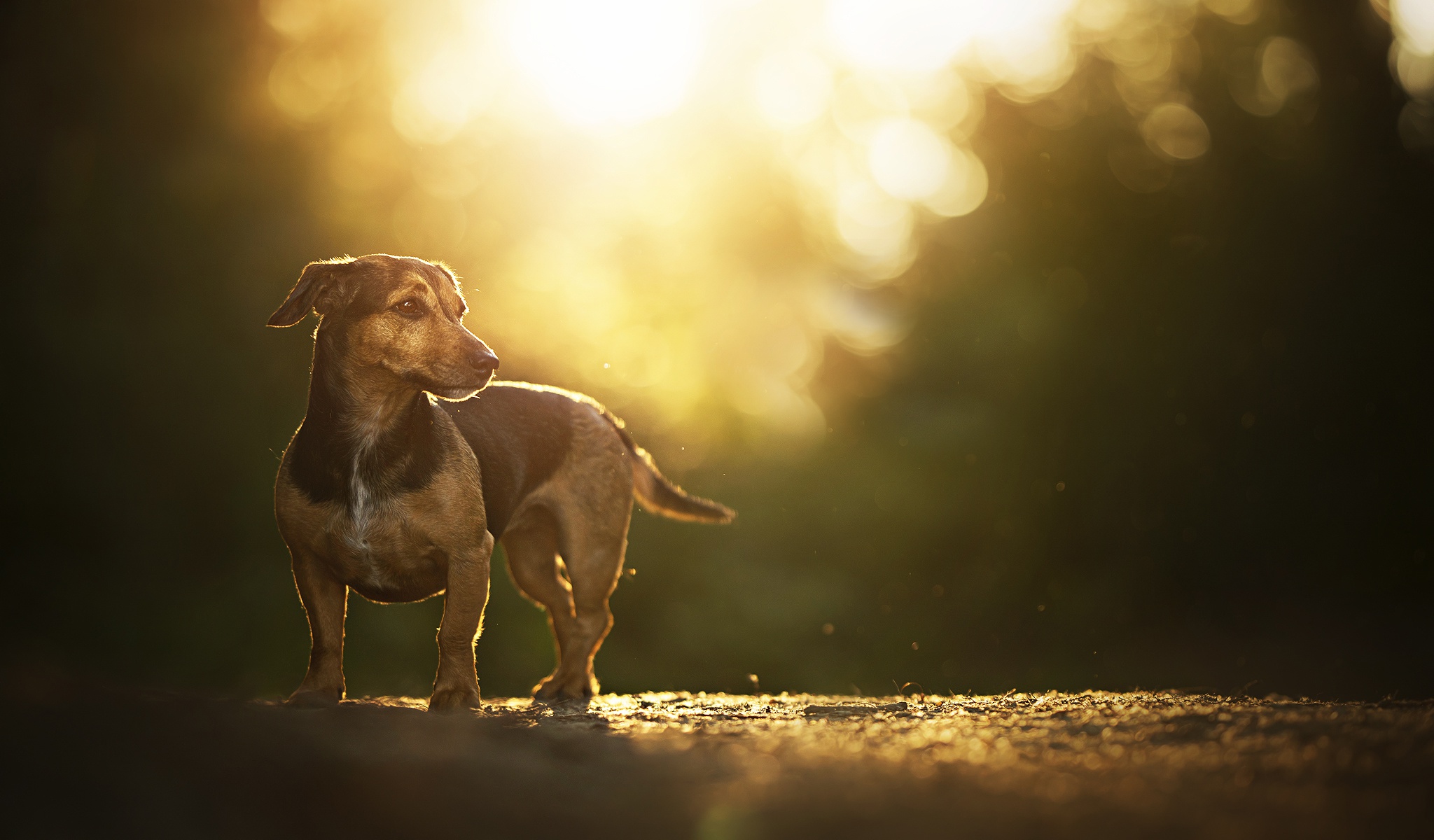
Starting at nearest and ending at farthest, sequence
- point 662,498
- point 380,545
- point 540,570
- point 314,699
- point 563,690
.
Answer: point 314,699 → point 380,545 → point 563,690 → point 540,570 → point 662,498

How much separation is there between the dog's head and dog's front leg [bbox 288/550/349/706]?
1.10 metres

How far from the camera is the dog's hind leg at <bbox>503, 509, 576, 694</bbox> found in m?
7.28

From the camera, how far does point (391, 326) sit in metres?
5.40

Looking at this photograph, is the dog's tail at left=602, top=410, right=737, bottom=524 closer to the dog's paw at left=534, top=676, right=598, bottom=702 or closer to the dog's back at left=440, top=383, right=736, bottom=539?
the dog's back at left=440, top=383, right=736, bottom=539

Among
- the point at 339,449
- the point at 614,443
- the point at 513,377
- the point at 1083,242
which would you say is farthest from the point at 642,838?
the point at 1083,242

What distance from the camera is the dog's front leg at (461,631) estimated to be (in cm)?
534

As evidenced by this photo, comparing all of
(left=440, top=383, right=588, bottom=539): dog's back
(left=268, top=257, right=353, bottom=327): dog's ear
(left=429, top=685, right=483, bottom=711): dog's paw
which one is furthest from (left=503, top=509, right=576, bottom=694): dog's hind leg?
(left=268, top=257, right=353, bottom=327): dog's ear

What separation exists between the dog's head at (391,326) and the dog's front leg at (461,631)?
2.94 ft

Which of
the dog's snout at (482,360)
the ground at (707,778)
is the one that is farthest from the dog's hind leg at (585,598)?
the ground at (707,778)

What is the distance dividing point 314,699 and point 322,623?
0.45 metres

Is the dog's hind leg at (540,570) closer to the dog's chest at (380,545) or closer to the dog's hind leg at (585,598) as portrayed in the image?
the dog's hind leg at (585,598)

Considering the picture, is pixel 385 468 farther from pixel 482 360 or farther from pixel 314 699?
pixel 314 699

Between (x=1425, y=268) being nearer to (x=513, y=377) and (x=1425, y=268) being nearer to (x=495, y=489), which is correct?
(x=513, y=377)

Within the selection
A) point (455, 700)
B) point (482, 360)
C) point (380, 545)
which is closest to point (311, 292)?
point (482, 360)
